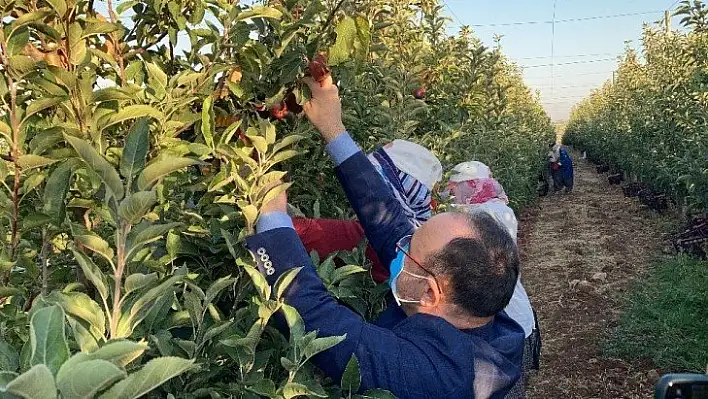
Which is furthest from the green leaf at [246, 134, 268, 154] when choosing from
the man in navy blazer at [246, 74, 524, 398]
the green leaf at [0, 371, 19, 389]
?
the green leaf at [0, 371, 19, 389]

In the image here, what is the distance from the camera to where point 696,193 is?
25.4ft

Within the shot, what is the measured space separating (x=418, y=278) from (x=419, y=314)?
75 millimetres

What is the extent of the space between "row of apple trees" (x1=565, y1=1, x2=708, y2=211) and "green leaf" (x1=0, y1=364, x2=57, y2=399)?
6773 millimetres

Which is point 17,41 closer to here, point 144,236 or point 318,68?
point 144,236

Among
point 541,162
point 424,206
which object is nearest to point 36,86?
point 424,206

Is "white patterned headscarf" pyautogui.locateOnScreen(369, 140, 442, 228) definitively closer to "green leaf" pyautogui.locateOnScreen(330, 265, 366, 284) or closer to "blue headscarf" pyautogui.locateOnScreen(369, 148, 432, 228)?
"blue headscarf" pyautogui.locateOnScreen(369, 148, 432, 228)

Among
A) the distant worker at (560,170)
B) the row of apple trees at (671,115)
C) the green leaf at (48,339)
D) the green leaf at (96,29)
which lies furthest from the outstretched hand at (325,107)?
the distant worker at (560,170)

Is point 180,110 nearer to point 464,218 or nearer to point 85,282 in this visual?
point 85,282

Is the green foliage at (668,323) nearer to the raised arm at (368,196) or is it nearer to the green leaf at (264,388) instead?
the raised arm at (368,196)

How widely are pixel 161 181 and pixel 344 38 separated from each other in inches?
16.8

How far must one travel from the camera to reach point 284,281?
3.69 feet

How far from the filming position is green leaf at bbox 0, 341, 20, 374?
2.38 feet

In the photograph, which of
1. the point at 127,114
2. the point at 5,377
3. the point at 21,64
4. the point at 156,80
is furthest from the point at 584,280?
the point at 5,377

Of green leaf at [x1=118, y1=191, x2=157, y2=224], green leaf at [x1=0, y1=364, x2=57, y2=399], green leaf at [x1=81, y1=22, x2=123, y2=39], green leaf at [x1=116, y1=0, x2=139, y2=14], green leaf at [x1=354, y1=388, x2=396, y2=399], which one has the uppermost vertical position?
green leaf at [x1=116, y1=0, x2=139, y2=14]
